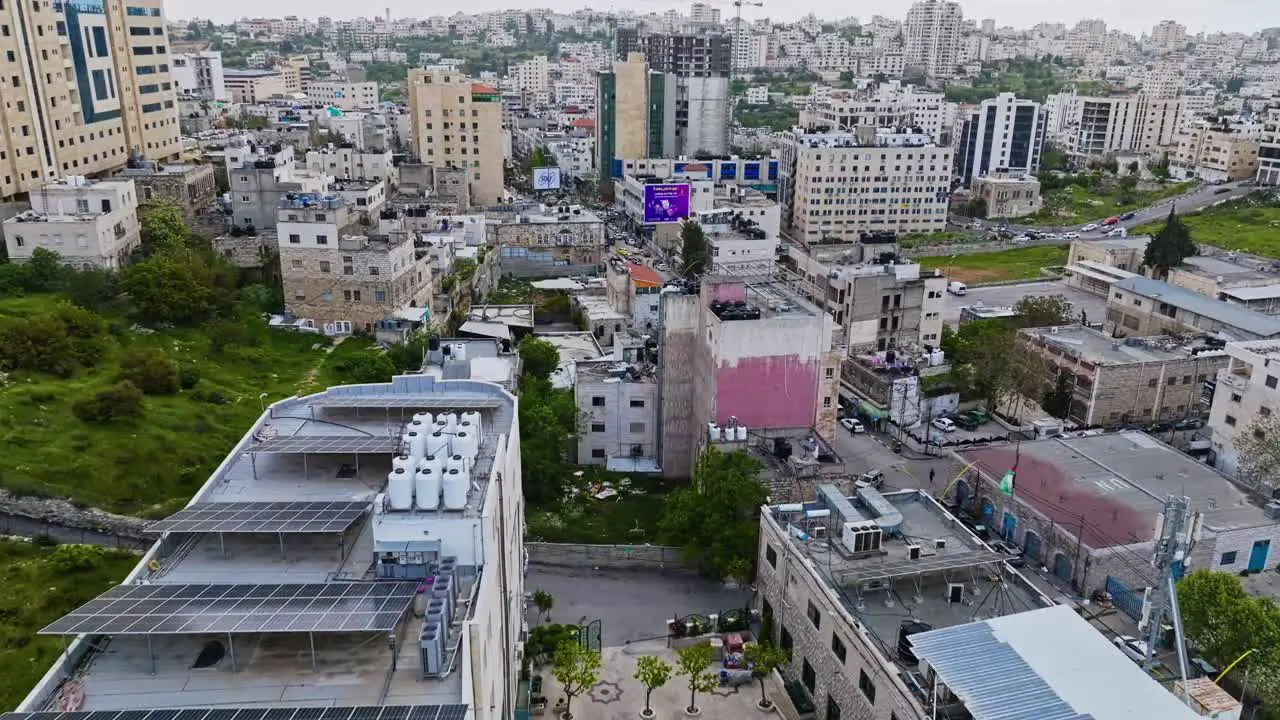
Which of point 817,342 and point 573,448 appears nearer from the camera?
point 817,342

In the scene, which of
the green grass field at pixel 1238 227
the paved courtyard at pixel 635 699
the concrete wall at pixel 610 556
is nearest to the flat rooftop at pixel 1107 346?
the concrete wall at pixel 610 556

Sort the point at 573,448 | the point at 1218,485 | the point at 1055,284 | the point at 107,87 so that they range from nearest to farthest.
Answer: the point at 1218,485 → the point at 573,448 → the point at 107,87 → the point at 1055,284

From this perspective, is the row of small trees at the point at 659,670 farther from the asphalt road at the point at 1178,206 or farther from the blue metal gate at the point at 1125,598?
the asphalt road at the point at 1178,206

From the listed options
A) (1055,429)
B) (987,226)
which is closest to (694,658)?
(1055,429)

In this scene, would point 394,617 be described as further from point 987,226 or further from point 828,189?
point 987,226

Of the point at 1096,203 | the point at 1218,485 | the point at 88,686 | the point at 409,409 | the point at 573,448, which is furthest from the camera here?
the point at 1096,203
